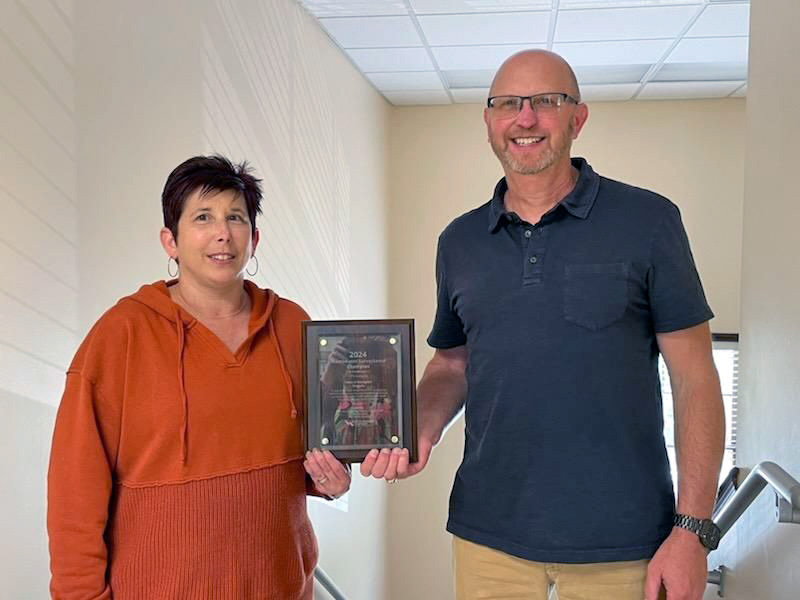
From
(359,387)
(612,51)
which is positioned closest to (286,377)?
(359,387)

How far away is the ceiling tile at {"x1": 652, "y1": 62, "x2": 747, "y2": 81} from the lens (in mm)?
4812

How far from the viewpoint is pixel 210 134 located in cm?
279

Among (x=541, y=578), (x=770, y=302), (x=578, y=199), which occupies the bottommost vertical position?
(x=541, y=578)

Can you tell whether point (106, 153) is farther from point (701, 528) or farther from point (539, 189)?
point (701, 528)

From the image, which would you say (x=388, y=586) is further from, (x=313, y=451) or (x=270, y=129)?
(x=313, y=451)

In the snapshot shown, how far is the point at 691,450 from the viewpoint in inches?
62.4

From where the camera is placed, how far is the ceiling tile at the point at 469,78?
4.94 m

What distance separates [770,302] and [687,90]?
3.44m

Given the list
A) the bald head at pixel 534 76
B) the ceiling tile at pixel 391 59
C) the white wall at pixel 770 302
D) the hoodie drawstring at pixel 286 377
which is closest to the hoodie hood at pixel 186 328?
the hoodie drawstring at pixel 286 377

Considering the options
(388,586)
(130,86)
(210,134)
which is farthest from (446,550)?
(130,86)

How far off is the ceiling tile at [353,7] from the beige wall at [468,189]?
6.77 feet

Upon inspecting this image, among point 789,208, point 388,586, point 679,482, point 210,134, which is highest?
point 210,134

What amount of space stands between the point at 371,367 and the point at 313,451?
201 mm

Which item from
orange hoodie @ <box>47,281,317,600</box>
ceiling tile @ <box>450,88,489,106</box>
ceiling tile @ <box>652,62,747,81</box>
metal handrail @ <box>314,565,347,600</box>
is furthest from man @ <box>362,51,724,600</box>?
ceiling tile @ <box>450,88,489,106</box>
